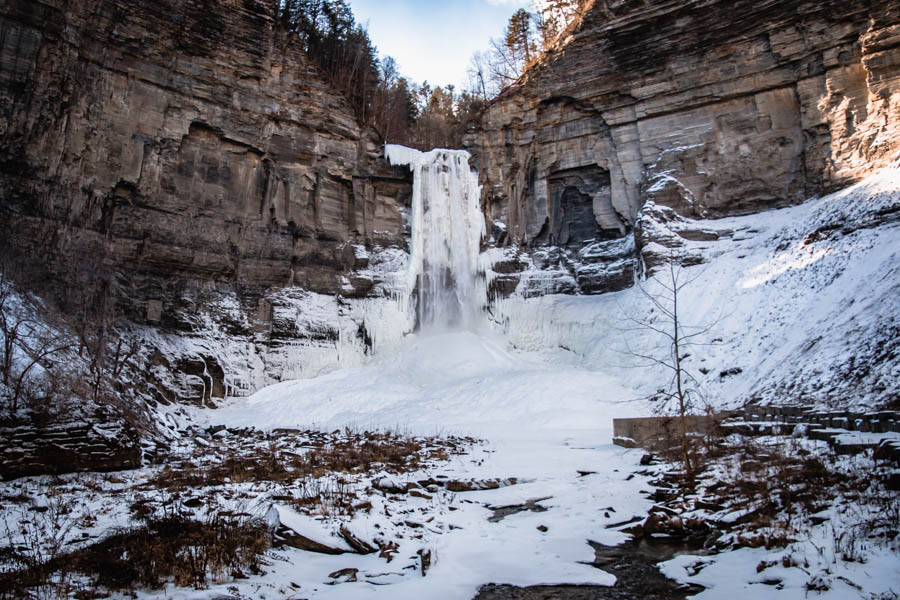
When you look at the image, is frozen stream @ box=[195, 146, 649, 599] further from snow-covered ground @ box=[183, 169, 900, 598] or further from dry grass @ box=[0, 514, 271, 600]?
dry grass @ box=[0, 514, 271, 600]

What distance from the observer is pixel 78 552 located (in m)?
4.72

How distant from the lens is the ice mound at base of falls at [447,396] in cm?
1792

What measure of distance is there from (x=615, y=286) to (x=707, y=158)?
6912 millimetres

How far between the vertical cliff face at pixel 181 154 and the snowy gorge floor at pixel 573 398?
20.3ft

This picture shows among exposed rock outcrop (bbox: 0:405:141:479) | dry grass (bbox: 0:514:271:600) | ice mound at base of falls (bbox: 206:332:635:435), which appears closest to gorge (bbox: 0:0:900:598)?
exposed rock outcrop (bbox: 0:405:141:479)

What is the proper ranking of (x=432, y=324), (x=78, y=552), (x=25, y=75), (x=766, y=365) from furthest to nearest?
1. (x=432, y=324)
2. (x=25, y=75)
3. (x=766, y=365)
4. (x=78, y=552)

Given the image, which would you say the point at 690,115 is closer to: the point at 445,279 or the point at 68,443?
the point at 445,279

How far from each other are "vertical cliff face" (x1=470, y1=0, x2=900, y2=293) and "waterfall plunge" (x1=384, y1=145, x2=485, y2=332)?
129cm

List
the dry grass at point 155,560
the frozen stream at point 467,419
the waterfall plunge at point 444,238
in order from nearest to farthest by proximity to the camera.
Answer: the dry grass at point 155,560, the frozen stream at point 467,419, the waterfall plunge at point 444,238

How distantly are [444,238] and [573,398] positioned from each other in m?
12.3

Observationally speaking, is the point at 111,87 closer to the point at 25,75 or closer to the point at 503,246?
the point at 25,75

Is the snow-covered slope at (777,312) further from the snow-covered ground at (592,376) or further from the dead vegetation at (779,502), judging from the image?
the dead vegetation at (779,502)

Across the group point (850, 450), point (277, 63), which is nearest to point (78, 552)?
point (850, 450)

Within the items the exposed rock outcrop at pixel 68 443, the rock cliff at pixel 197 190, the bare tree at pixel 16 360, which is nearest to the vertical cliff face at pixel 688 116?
the rock cliff at pixel 197 190
